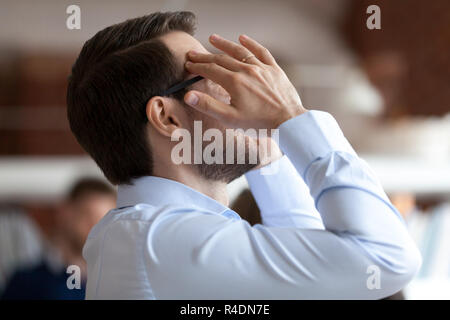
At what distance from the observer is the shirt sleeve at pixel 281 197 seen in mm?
977

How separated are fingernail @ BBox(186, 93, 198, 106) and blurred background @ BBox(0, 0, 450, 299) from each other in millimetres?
242

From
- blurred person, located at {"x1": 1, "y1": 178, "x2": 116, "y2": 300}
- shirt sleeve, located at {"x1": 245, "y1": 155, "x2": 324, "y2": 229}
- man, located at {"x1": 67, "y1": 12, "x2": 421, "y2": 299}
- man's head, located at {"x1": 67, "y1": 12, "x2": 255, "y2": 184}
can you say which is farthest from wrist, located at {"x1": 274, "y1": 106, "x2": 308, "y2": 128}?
blurred person, located at {"x1": 1, "y1": 178, "x2": 116, "y2": 300}

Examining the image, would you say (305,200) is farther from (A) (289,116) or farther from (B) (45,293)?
(B) (45,293)

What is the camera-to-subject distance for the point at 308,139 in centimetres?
76

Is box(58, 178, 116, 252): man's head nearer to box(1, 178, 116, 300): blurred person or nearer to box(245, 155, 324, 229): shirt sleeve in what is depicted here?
box(1, 178, 116, 300): blurred person

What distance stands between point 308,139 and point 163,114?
235 mm

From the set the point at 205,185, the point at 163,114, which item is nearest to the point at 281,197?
the point at 205,185

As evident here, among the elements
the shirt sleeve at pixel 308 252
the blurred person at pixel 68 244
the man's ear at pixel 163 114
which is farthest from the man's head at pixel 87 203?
the shirt sleeve at pixel 308 252

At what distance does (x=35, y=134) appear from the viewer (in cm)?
384

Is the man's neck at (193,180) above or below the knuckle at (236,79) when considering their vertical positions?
below

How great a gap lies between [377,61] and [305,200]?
341 centimetres

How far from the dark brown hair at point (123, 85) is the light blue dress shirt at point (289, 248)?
5.3 inches

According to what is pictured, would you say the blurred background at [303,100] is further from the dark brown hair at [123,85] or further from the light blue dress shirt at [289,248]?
the light blue dress shirt at [289,248]
